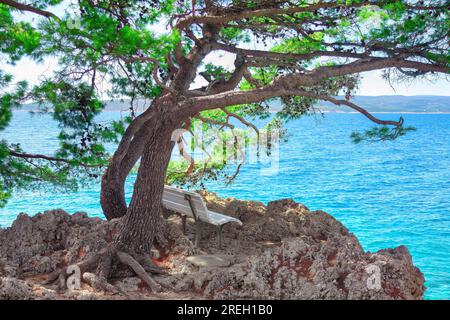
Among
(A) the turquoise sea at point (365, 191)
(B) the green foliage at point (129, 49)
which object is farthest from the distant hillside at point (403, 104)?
(B) the green foliage at point (129, 49)

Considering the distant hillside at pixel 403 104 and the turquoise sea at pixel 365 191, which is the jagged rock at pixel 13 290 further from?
the distant hillside at pixel 403 104

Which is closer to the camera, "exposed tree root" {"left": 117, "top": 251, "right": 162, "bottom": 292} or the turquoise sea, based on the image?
"exposed tree root" {"left": 117, "top": 251, "right": 162, "bottom": 292}

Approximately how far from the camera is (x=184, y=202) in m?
5.93

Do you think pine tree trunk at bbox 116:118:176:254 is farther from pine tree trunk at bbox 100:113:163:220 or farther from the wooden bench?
pine tree trunk at bbox 100:113:163:220

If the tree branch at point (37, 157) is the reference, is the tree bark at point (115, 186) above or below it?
below

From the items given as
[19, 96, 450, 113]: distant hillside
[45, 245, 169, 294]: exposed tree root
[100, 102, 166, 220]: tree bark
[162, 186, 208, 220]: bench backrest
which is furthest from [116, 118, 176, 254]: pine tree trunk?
[19, 96, 450, 113]: distant hillside

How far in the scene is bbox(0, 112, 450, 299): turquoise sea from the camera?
1286 cm

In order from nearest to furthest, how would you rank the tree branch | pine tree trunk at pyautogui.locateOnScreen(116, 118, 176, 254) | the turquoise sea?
1. pine tree trunk at pyautogui.locateOnScreen(116, 118, 176, 254)
2. the tree branch
3. the turquoise sea

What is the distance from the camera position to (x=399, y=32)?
5.71 metres

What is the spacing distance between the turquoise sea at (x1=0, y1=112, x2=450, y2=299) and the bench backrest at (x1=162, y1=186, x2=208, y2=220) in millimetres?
2155

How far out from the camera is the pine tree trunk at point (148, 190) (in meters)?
5.39

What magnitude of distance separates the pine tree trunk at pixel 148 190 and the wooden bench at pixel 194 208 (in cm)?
41

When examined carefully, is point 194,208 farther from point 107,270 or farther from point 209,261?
point 107,270
